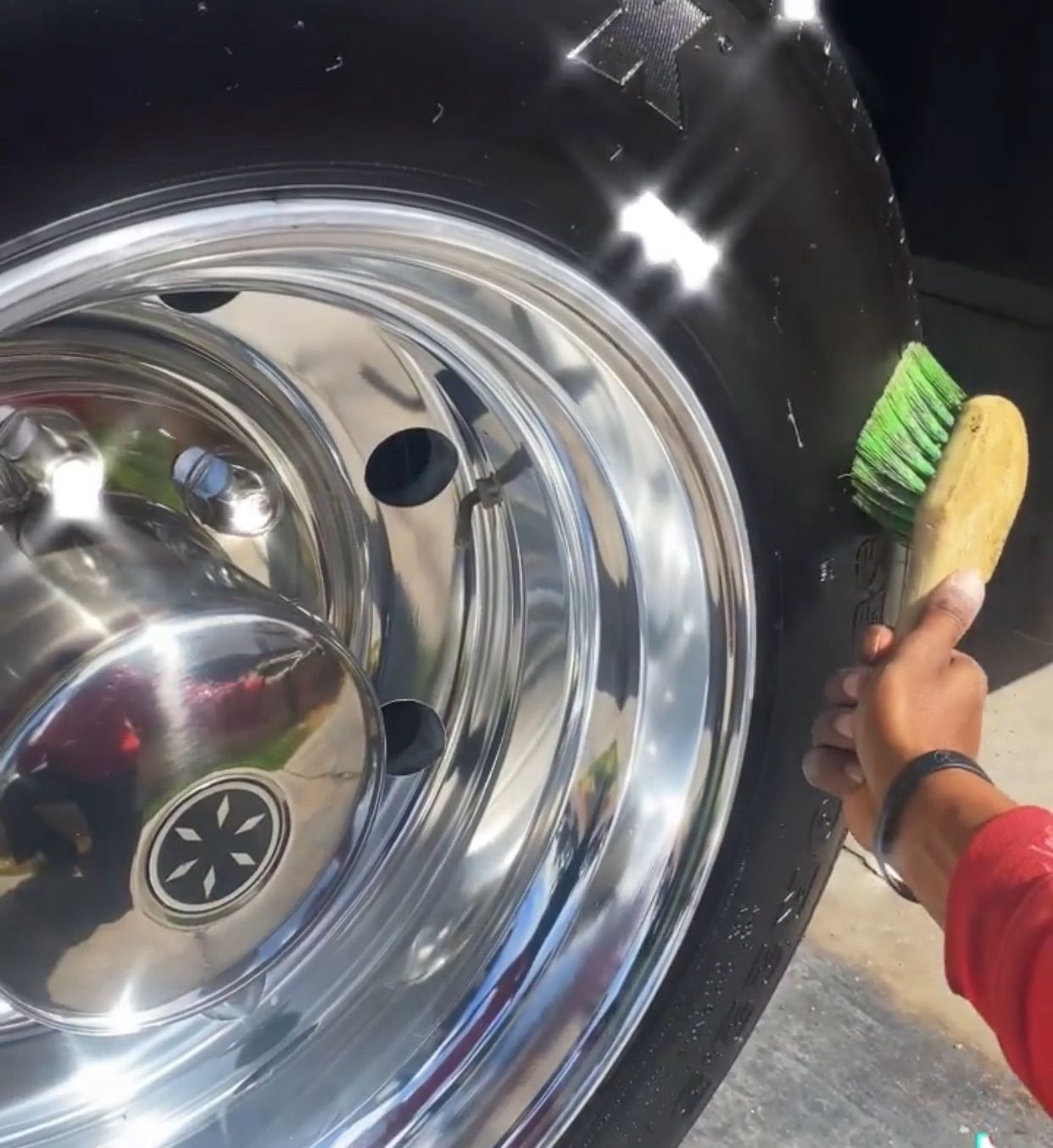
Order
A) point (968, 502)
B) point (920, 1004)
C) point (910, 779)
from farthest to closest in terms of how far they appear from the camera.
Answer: point (920, 1004) → point (968, 502) → point (910, 779)

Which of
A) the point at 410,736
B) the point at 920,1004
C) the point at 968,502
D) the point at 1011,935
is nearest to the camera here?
the point at 1011,935

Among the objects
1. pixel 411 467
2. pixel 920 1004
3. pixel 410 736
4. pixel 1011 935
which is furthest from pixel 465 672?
pixel 920 1004

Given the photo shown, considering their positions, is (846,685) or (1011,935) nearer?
(1011,935)

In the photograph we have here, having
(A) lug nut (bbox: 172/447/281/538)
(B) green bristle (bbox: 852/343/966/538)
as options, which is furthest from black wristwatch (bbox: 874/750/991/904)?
(A) lug nut (bbox: 172/447/281/538)

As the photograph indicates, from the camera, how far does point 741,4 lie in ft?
3.01

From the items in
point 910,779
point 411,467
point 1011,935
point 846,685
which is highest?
point 411,467

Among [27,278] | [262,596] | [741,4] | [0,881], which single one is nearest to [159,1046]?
[0,881]

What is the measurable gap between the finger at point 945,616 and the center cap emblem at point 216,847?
463 millimetres

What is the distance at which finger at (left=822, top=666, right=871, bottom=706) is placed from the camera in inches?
40.9

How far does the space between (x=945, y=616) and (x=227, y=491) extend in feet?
1.75

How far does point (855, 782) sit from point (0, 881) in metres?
0.61

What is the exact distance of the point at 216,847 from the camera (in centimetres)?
96

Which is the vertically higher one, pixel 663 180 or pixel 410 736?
pixel 663 180

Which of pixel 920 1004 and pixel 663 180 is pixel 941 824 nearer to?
pixel 663 180
